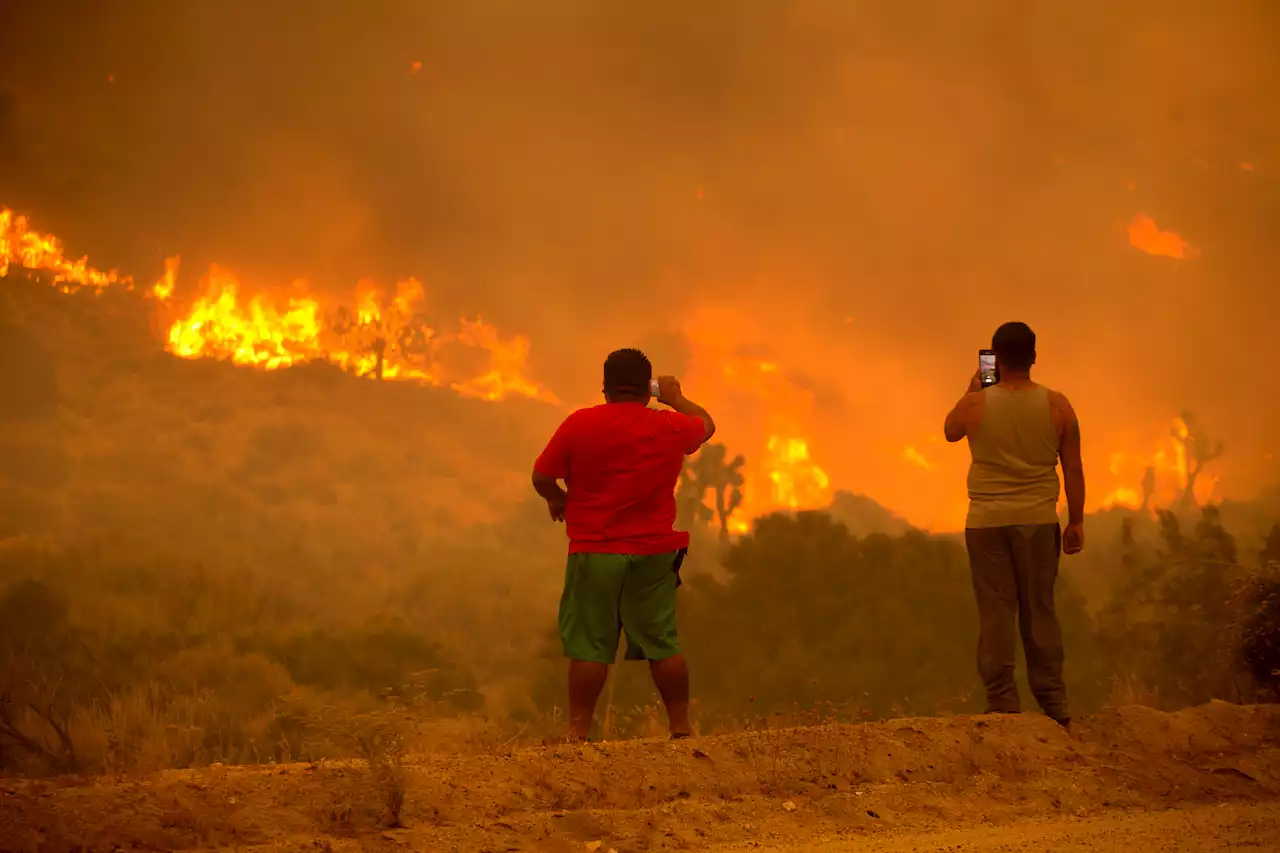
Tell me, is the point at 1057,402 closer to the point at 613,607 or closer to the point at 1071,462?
the point at 1071,462

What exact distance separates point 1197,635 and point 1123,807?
938 cm

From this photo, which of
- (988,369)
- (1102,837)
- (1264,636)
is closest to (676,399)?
(988,369)

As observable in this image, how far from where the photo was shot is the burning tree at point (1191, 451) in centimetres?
3756

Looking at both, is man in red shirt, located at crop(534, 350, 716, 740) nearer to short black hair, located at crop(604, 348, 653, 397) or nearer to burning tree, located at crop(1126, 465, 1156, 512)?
short black hair, located at crop(604, 348, 653, 397)

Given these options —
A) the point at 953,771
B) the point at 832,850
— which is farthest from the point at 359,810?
the point at 953,771

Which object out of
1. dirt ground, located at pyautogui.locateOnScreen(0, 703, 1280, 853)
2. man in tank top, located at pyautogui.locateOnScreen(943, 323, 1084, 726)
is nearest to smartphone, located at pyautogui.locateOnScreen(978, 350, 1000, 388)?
man in tank top, located at pyautogui.locateOnScreen(943, 323, 1084, 726)

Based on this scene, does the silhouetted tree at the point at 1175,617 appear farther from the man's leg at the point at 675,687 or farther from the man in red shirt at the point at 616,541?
the man in red shirt at the point at 616,541

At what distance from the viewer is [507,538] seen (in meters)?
33.7

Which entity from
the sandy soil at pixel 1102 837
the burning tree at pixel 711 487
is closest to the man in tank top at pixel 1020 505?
the sandy soil at pixel 1102 837

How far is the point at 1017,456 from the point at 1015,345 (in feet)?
2.09

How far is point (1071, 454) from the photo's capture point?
22.9 ft

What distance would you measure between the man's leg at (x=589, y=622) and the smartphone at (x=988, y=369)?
7.84 feet

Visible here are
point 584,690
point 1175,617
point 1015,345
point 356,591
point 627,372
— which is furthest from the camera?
point 356,591

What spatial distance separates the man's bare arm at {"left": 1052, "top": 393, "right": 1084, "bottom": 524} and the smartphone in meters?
0.35
